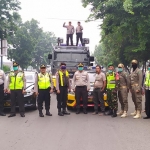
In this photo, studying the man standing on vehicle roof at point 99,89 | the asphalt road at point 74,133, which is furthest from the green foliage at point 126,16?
the asphalt road at point 74,133

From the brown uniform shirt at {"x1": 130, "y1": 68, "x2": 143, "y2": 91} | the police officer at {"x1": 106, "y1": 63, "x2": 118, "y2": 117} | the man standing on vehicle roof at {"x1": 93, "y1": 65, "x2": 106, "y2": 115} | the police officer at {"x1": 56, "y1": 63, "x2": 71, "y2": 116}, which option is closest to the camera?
the brown uniform shirt at {"x1": 130, "y1": 68, "x2": 143, "y2": 91}

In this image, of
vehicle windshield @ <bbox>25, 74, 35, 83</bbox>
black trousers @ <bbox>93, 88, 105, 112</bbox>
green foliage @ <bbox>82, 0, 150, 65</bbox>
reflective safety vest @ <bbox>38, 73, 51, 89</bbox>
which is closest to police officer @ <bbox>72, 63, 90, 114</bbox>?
black trousers @ <bbox>93, 88, 105, 112</bbox>

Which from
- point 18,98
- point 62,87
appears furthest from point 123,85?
point 18,98

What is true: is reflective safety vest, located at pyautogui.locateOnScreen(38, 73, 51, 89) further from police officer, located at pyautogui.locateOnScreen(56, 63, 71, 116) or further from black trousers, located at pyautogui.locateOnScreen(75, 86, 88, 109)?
black trousers, located at pyautogui.locateOnScreen(75, 86, 88, 109)

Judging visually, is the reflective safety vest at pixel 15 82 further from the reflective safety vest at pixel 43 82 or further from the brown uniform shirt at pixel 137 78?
the brown uniform shirt at pixel 137 78

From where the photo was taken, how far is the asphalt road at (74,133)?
6.93 metres

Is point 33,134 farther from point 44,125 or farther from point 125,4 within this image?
point 125,4

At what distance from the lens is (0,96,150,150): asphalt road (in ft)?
22.7

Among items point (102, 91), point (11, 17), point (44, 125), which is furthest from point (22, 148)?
point (11, 17)

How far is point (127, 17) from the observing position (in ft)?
60.7

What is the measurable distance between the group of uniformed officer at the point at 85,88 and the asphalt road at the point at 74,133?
453mm

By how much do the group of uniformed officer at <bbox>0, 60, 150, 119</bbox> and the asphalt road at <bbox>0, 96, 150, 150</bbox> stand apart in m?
0.45

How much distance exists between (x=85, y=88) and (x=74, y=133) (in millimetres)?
3479

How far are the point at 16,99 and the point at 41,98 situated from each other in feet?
3.02
